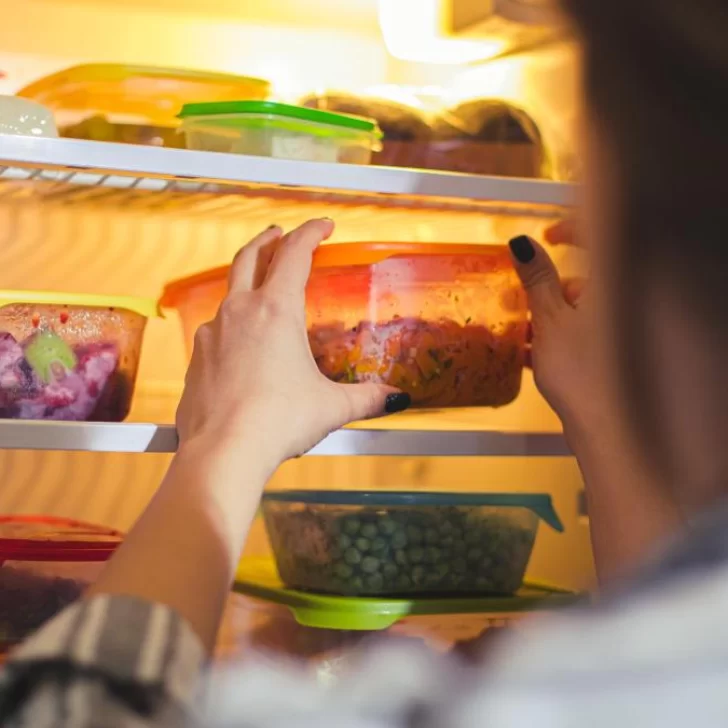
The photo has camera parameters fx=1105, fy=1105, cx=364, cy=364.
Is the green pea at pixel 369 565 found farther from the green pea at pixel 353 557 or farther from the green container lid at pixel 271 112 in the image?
the green container lid at pixel 271 112

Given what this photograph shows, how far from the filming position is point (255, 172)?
95 centimetres

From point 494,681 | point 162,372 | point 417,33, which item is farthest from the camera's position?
point 162,372

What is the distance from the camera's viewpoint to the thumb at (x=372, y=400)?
931mm

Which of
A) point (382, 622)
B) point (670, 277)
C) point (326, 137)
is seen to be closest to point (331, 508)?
point (382, 622)

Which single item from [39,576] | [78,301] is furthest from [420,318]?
[39,576]

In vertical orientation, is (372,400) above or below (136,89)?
below

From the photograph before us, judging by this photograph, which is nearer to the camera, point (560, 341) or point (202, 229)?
point (560, 341)

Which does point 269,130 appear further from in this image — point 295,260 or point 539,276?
point 539,276

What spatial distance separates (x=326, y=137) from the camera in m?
1.01

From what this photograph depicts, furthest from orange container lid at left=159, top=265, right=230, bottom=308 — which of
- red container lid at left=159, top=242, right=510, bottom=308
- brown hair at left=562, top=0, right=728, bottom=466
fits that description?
brown hair at left=562, top=0, right=728, bottom=466

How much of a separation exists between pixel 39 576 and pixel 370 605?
313 millimetres

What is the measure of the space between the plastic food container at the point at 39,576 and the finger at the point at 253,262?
0.97 ft

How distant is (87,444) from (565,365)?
43 cm

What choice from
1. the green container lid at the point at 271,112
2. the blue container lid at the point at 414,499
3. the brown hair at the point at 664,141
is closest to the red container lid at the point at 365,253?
the green container lid at the point at 271,112
